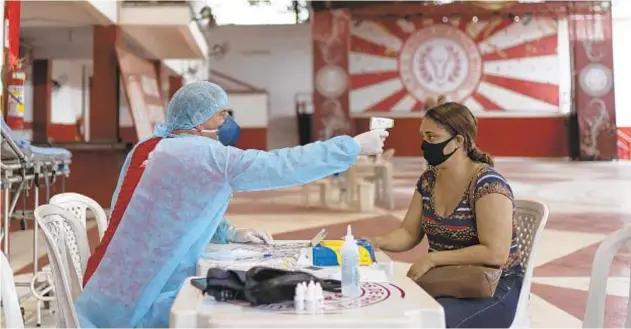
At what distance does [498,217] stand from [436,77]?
16.8 meters

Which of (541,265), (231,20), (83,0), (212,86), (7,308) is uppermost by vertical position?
(231,20)

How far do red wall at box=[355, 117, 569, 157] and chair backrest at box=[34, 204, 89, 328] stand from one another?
54.4 feet

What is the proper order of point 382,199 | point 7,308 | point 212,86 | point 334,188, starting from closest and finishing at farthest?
1. point 7,308
2. point 212,86
3. point 382,199
4. point 334,188

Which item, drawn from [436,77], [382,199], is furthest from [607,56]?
[382,199]

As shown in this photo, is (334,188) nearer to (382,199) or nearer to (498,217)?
(382,199)

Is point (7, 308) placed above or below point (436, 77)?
below

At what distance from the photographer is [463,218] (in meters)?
1.99

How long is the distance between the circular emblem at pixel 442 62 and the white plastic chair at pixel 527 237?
635 inches

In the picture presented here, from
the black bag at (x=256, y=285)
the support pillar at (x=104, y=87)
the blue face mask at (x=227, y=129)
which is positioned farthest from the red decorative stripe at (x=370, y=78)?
the black bag at (x=256, y=285)

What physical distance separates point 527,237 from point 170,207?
133 cm

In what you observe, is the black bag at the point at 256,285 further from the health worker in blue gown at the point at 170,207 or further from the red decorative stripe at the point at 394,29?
the red decorative stripe at the point at 394,29

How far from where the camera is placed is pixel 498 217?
1887 mm

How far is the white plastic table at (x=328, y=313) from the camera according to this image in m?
1.21

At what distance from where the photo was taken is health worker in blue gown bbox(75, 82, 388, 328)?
1689 millimetres
